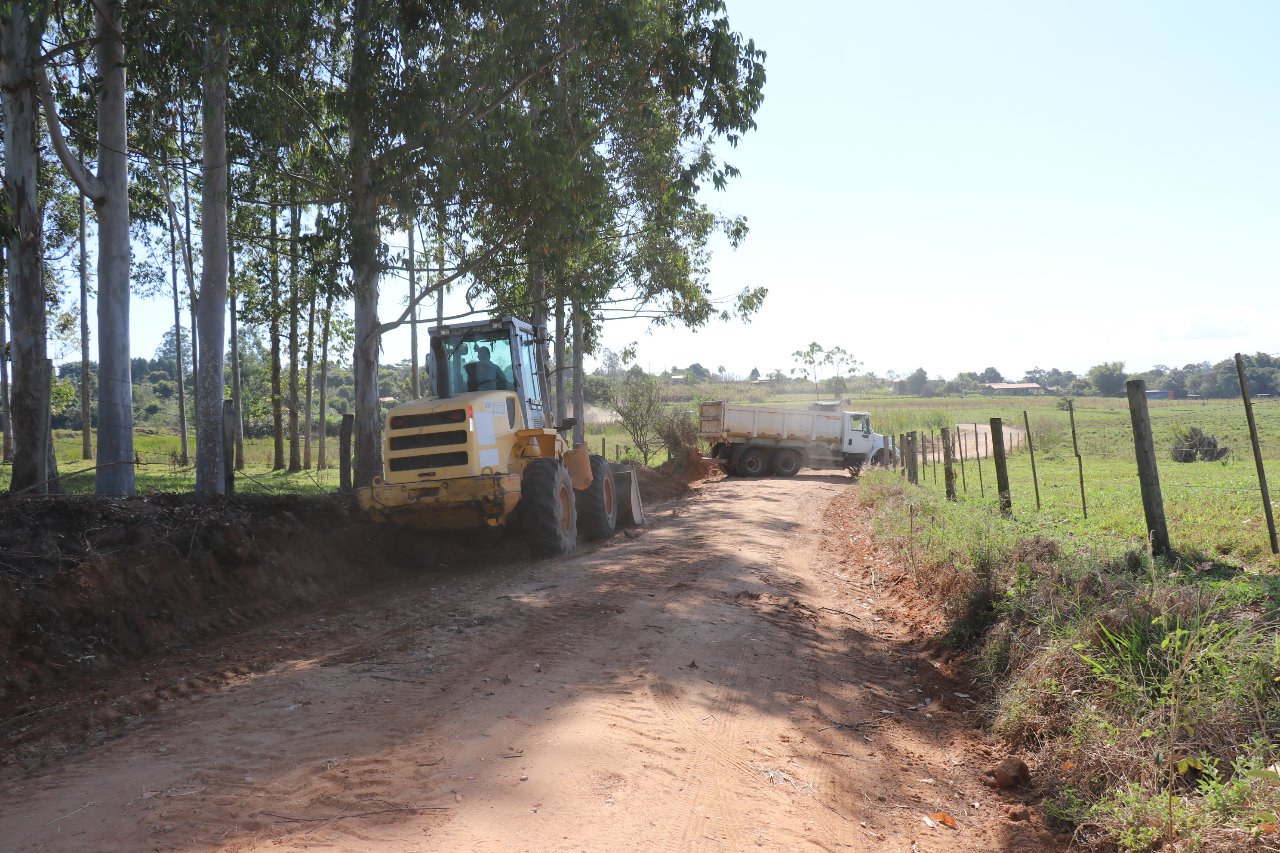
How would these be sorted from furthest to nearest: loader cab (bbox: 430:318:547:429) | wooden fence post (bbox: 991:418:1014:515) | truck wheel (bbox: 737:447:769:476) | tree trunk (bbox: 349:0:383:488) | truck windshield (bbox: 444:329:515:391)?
truck wheel (bbox: 737:447:769:476) < tree trunk (bbox: 349:0:383:488) < truck windshield (bbox: 444:329:515:391) < loader cab (bbox: 430:318:547:429) < wooden fence post (bbox: 991:418:1014:515)

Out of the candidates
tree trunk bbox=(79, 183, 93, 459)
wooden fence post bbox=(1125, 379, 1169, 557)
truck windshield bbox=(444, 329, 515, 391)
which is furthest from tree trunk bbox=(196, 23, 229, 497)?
tree trunk bbox=(79, 183, 93, 459)

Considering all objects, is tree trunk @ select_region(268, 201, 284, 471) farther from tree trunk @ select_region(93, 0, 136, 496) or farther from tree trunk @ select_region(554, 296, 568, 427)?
tree trunk @ select_region(93, 0, 136, 496)

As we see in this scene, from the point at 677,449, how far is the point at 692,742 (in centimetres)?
2809

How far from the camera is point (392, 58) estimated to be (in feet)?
44.4

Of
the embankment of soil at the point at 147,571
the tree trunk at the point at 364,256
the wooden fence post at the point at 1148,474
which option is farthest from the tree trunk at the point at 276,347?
the wooden fence post at the point at 1148,474

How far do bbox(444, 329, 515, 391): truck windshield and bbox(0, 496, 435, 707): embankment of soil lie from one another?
2.48m

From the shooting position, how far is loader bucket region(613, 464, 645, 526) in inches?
636

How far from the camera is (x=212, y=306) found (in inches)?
470

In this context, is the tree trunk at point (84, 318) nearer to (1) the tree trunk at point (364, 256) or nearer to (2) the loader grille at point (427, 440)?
(1) the tree trunk at point (364, 256)

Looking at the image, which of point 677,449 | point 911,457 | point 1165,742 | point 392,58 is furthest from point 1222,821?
point 677,449

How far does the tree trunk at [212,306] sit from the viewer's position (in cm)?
1170

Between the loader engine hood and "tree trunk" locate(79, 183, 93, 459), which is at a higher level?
"tree trunk" locate(79, 183, 93, 459)

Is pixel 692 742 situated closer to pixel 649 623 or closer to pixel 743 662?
pixel 743 662

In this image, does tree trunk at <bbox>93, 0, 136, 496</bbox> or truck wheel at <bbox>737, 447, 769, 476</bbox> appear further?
truck wheel at <bbox>737, 447, 769, 476</bbox>
